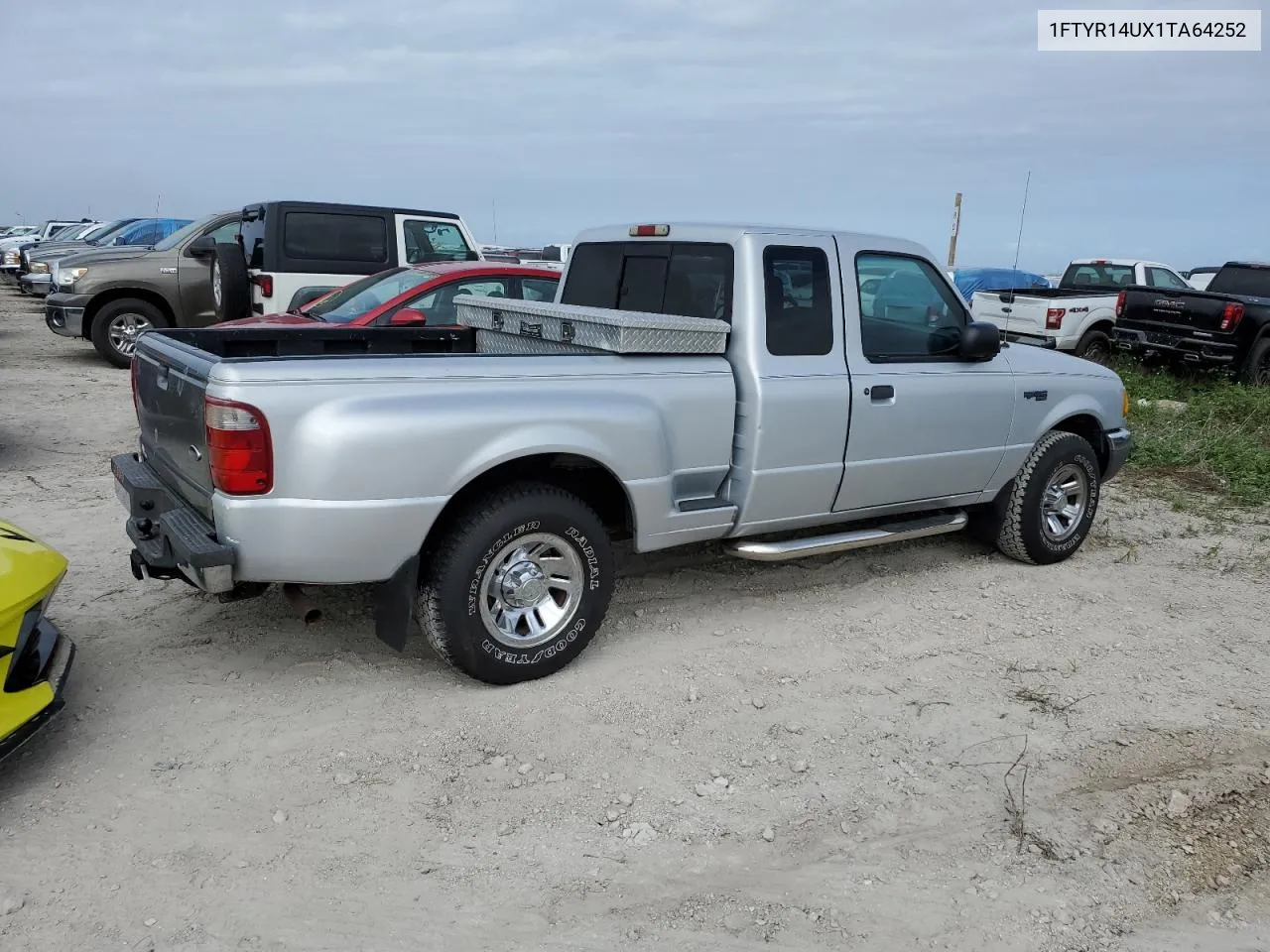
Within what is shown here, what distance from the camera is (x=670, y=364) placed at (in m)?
4.36

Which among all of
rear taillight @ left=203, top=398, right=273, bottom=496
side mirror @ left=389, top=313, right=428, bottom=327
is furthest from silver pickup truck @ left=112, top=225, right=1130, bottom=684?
side mirror @ left=389, top=313, right=428, bottom=327

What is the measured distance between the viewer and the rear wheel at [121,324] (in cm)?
1204

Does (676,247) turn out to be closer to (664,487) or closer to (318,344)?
(664,487)

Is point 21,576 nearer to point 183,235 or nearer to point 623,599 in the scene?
point 623,599

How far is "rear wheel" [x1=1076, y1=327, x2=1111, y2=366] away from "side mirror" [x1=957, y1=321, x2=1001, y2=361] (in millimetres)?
9819

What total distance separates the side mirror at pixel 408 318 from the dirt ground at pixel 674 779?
2.88 meters

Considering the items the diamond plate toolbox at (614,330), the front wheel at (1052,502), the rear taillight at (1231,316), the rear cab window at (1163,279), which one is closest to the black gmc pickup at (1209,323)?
the rear taillight at (1231,316)

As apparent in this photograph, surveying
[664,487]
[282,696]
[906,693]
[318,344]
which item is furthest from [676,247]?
[282,696]

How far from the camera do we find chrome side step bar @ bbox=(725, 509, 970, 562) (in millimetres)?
4723

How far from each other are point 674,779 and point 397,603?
1216mm

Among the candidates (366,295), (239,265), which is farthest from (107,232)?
(366,295)

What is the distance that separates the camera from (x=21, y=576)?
3.33m

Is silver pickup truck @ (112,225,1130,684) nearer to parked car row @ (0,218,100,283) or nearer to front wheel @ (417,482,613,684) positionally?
front wheel @ (417,482,613,684)

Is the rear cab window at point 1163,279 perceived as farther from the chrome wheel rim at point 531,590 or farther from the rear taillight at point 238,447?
the rear taillight at point 238,447
